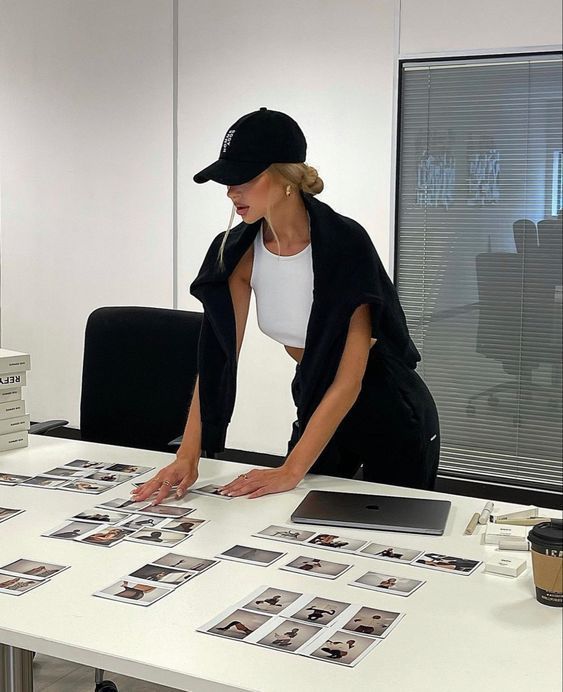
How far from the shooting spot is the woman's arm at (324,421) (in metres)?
1.69

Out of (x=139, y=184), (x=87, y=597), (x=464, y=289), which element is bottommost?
(x=87, y=597)

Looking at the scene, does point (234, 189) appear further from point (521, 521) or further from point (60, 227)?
point (60, 227)

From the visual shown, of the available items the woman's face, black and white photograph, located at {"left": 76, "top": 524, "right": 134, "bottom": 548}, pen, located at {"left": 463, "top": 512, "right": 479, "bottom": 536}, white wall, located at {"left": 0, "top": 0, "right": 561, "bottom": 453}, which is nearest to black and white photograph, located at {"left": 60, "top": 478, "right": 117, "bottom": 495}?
black and white photograph, located at {"left": 76, "top": 524, "right": 134, "bottom": 548}

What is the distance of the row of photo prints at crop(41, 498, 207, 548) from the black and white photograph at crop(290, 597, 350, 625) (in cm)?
31

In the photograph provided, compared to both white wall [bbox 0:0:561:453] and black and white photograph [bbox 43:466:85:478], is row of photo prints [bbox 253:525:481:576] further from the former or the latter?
white wall [bbox 0:0:561:453]

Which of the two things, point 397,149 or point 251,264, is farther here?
point 397,149

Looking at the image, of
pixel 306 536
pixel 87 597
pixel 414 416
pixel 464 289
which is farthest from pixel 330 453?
pixel 464 289

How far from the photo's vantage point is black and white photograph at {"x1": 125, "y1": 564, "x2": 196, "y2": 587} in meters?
1.28

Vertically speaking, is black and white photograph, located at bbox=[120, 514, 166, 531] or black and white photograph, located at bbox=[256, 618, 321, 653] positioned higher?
black and white photograph, located at bbox=[120, 514, 166, 531]

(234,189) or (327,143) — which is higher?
(327,143)

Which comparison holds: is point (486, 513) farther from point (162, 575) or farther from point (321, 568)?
point (162, 575)

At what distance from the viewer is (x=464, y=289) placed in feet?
12.1

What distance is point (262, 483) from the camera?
1688 mm

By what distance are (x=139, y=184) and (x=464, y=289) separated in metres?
1.47
